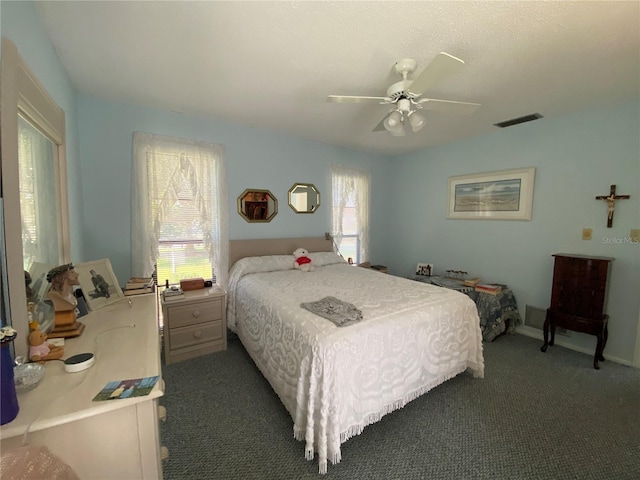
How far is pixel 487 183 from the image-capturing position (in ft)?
11.1

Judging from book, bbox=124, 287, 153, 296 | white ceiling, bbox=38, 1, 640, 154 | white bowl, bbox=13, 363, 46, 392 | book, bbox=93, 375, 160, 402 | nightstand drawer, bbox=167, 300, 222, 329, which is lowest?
nightstand drawer, bbox=167, 300, 222, 329

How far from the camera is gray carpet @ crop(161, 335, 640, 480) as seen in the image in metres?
1.46

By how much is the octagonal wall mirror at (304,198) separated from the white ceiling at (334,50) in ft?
3.78

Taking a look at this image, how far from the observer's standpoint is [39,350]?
1.04 metres

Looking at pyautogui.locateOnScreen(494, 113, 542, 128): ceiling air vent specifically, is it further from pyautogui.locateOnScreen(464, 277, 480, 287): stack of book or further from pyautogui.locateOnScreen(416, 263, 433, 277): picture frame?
pyautogui.locateOnScreen(416, 263, 433, 277): picture frame

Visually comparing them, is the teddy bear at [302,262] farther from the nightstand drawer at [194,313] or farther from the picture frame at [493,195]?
the picture frame at [493,195]

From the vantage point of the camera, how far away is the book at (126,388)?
85 centimetres

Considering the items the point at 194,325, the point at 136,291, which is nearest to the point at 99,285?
the point at 136,291

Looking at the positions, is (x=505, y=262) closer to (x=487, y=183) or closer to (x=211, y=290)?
(x=487, y=183)

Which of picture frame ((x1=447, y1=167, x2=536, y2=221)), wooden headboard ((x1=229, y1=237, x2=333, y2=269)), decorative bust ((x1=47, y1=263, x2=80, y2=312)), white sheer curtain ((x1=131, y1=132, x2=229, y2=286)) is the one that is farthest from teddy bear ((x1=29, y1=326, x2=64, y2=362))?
picture frame ((x1=447, y1=167, x2=536, y2=221))

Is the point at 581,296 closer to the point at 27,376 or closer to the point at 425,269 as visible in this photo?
the point at 425,269

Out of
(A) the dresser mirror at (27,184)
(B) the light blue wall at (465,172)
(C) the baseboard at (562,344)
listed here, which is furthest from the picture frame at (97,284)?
(C) the baseboard at (562,344)

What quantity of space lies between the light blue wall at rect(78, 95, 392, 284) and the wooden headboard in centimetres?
9

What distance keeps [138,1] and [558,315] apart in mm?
4014
